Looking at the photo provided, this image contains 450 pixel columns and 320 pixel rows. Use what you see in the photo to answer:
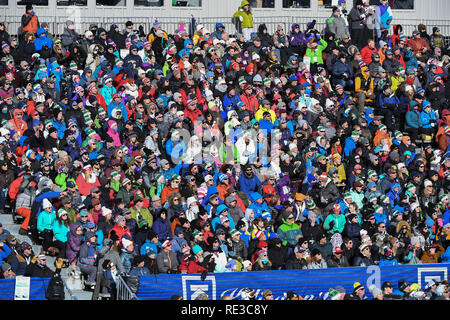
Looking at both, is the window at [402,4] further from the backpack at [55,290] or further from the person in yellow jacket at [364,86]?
the backpack at [55,290]

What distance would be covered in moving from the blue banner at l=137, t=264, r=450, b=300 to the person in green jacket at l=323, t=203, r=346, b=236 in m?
2.11

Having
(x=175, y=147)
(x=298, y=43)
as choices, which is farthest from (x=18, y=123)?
(x=298, y=43)

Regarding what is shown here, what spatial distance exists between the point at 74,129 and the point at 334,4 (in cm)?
1096

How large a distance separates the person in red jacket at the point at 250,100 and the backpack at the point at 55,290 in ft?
28.7

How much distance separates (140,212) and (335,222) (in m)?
3.92

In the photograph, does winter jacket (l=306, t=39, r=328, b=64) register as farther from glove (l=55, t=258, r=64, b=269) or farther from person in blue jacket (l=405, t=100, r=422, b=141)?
glove (l=55, t=258, r=64, b=269)

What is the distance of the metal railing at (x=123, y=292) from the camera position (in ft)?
67.1

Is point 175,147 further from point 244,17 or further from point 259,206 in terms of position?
point 244,17

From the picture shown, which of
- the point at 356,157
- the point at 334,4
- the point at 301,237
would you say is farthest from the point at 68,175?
the point at 334,4

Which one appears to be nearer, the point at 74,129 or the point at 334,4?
the point at 74,129

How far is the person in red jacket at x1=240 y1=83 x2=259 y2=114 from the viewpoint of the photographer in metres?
27.7

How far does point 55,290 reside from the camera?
2017 cm

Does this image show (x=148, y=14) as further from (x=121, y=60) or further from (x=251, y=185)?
(x=251, y=185)

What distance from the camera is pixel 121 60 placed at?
1107 inches
